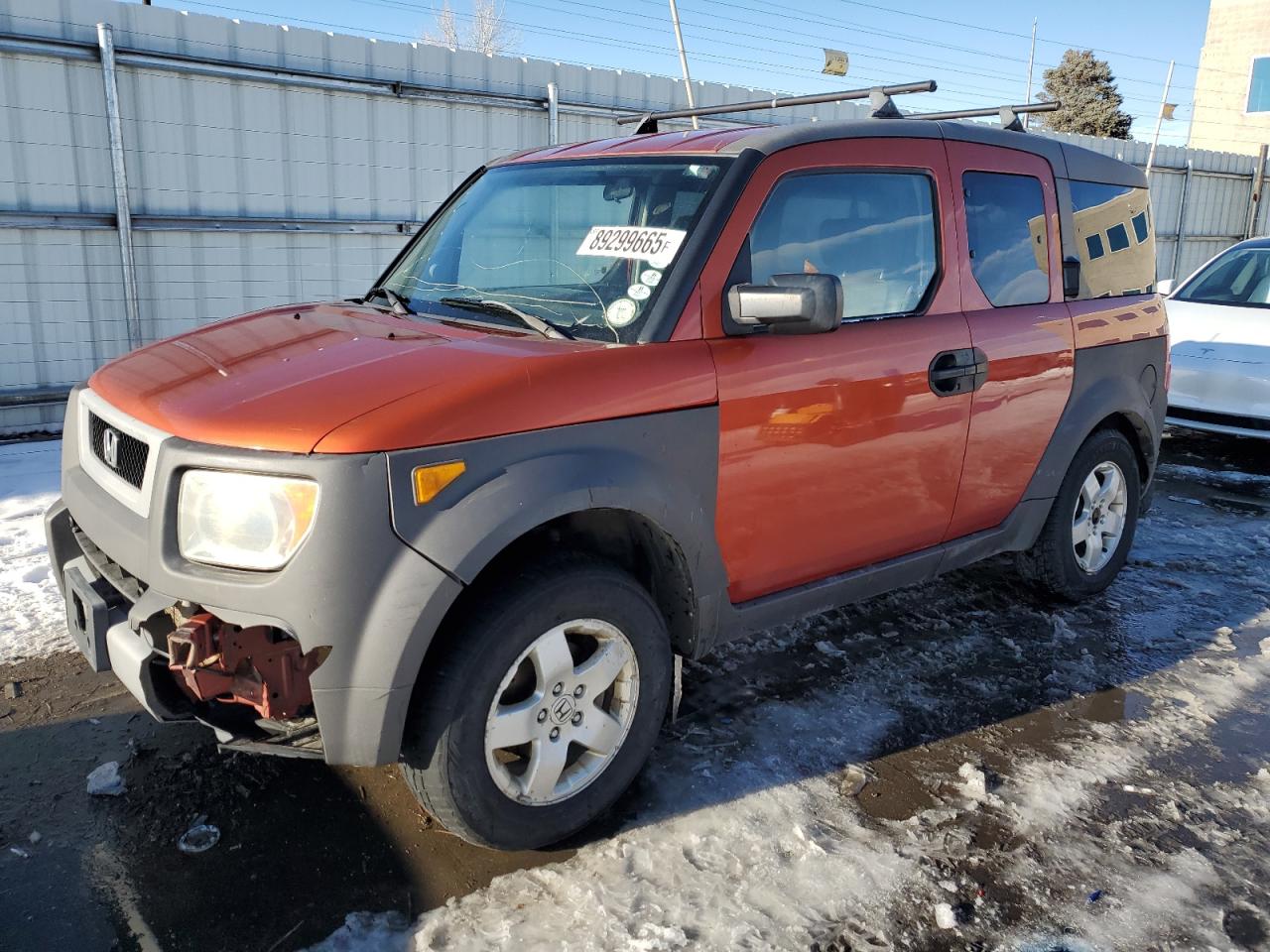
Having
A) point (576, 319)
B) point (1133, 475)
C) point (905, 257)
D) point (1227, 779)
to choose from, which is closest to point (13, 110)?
point (576, 319)

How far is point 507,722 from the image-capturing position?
8.55 feet

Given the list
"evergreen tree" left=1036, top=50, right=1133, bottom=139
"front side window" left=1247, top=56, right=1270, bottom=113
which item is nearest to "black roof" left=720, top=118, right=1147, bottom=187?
"front side window" left=1247, top=56, right=1270, bottom=113

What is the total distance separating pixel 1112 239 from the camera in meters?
4.59

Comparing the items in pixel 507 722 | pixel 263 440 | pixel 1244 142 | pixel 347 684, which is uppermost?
pixel 1244 142

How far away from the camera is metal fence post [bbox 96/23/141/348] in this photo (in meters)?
7.14

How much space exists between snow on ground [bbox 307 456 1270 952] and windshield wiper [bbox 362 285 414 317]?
173 cm

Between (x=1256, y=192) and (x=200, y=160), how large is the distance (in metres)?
18.5

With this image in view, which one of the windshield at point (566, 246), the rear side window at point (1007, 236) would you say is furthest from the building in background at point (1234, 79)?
the windshield at point (566, 246)

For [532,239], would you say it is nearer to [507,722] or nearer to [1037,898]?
[507,722]

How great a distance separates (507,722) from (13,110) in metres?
6.74

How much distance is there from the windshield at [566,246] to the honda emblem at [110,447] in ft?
3.44

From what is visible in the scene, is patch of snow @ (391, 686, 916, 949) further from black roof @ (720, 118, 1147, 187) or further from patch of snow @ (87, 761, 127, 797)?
black roof @ (720, 118, 1147, 187)

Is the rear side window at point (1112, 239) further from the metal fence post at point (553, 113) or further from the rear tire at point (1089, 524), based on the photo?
the metal fence post at point (553, 113)

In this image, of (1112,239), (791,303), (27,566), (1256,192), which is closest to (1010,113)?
(1112,239)
